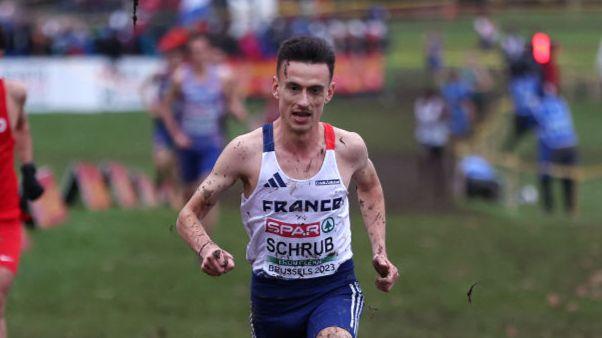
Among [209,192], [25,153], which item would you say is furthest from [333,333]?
[25,153]

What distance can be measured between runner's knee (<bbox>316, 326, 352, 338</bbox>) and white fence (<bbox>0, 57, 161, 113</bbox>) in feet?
91.3

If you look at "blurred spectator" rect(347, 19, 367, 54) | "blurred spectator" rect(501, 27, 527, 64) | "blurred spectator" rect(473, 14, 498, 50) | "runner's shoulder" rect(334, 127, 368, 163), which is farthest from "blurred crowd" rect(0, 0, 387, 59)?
"runner's shoulder" rect(334, 127, 368, 163)

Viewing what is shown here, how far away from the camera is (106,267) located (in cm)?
1316

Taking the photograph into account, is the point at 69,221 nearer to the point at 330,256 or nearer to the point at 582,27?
the point at 330,256

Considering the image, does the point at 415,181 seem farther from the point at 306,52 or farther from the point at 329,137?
the point at 306,52

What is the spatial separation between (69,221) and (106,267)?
2.95 meters

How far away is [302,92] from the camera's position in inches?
250

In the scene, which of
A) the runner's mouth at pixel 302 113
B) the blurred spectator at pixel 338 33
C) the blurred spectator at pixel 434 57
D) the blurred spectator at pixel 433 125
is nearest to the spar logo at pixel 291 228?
the runner's mouth at pixel 302 113

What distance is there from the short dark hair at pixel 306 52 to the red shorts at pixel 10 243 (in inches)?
92.0

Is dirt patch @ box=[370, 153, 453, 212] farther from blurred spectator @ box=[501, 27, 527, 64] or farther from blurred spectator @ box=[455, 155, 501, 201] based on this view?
blurred spectator @ box=[501, 27, 527, 64]

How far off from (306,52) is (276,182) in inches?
26.2

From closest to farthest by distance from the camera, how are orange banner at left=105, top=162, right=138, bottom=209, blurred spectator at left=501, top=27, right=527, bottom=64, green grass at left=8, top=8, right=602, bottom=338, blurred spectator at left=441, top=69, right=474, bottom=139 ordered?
green grass at left=8, top=8, right=602, bottom=338 → orange banner at left=105, top=162, right=138, bottom=209 → blurred spectator at left=441, top=69, right=474, bottom=139 → blurred spectator at left=501, top=27, right=527, bottom=64

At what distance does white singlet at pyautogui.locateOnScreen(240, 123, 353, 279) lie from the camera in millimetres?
6387

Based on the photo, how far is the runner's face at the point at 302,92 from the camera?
6.35m
